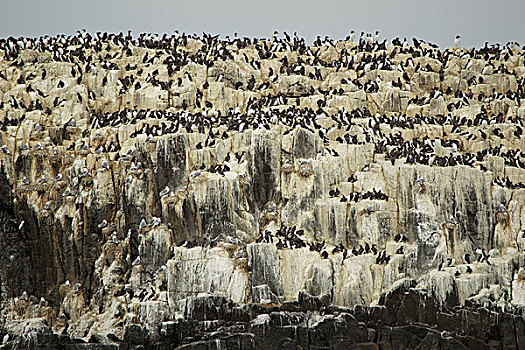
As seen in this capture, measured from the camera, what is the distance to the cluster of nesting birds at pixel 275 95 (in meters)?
48.9

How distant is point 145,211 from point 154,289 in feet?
14.4

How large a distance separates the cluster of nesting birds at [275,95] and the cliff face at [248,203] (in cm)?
14

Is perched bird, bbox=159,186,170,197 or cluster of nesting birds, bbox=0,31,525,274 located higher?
cluster of nesting birds, bbox=0,31,525,274

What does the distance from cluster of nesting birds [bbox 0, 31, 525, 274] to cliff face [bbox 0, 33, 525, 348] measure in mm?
142

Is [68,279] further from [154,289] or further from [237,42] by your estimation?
Result: [237,42]

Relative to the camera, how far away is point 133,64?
58.0 metres

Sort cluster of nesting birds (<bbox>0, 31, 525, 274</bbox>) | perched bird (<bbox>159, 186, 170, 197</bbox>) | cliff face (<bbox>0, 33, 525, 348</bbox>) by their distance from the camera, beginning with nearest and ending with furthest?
cliff face (<bbox>0, 33, 525, 348</bbox>) < perched bird (<bbox>159, 186, 170, 197</bbox>) < cluster of nesting birds (<bbox>0, 31, 525, 274</bbox>)

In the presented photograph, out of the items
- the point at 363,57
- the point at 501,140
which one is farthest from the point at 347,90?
the point at 501,140

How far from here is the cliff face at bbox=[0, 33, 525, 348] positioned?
41375mm

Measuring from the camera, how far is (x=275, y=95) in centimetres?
5681

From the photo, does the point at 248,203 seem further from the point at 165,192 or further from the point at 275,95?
the point at 275,95

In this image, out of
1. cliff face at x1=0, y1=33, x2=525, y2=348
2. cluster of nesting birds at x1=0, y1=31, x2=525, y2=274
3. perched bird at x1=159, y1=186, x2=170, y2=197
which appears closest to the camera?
cliff face at x1=0, y1=33, x2=525, y2=348

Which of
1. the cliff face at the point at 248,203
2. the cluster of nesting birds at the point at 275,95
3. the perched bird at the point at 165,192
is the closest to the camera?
the cliff face at the point at 248,203

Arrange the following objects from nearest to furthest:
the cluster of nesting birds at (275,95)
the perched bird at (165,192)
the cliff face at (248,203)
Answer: the cliff face at (248,203) → the perched bird at (165,192) → the cluster of nesting birds at (275,95)
